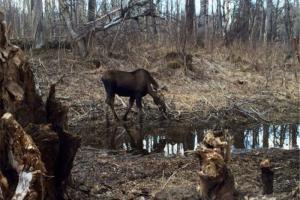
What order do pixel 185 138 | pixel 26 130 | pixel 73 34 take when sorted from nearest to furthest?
pixel 26 130 → pixel 185 138 → pixel 73 34

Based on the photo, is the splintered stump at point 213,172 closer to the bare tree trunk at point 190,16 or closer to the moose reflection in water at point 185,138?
the moose reflection in water at point 185,138

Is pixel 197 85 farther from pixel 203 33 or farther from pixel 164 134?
pixel 203 33

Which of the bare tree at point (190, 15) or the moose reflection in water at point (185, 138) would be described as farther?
the bare tree at point (190, 15)

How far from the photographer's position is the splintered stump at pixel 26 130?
4.45m

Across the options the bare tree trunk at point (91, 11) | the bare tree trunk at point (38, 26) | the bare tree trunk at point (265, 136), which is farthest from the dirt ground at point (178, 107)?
the bare tree trunk at point (91, 11)

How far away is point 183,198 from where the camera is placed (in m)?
6.52

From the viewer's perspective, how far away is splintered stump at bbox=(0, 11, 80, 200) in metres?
4.45

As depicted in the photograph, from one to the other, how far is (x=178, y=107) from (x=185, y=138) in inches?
124

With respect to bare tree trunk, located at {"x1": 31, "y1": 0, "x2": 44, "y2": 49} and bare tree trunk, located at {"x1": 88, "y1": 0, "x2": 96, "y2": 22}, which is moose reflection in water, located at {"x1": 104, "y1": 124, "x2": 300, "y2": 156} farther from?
bare tree trunk, located at {"x1": 88, "y1": 0, "x2": 96, "y2": 22}

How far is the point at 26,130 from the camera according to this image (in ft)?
17.7

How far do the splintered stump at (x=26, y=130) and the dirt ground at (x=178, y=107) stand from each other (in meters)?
0.59

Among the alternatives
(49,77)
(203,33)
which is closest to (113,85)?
(49,77)

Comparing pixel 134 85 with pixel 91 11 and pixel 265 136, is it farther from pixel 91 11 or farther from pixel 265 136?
pixel 91 11

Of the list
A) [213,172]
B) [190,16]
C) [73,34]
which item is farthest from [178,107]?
[213,172]
